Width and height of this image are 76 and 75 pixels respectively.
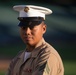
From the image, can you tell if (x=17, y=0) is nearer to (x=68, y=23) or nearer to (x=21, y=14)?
(x=68, y=23)

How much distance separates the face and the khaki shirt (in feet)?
0.14

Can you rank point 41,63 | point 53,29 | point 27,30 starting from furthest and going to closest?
point 53,29, point 27,30, point 41,63

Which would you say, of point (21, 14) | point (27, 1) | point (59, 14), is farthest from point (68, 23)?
point (21, 14)

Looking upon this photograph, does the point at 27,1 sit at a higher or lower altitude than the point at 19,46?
higher

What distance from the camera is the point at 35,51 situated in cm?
348

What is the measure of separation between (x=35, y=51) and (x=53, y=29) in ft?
26.8

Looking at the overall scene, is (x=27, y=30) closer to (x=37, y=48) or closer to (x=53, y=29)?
(x=37, y=48)

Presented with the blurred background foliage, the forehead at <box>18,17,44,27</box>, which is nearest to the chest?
the forehead at <box>18,17,44,27</box>

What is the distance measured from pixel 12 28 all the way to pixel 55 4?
1325mm

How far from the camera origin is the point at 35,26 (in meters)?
3.47

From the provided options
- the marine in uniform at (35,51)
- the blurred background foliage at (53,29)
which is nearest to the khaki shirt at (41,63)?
the marine in uniform at (35,51)

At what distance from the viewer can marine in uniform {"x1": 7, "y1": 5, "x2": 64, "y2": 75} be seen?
326cm

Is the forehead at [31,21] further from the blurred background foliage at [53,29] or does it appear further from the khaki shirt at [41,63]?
the blurred background foliage at [53,29]

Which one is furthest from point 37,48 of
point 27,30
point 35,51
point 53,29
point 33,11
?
point 53,29
